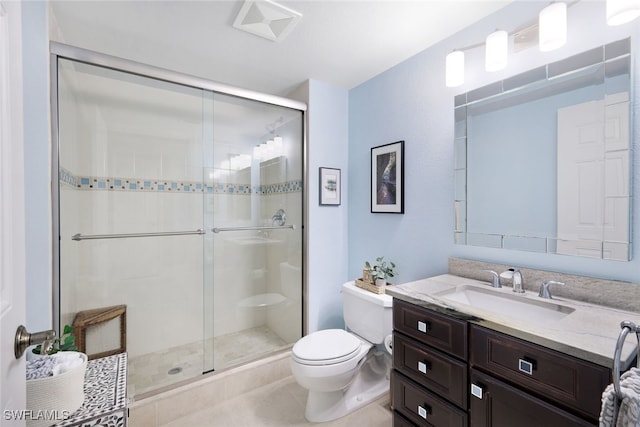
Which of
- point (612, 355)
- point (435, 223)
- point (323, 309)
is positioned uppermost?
point (435, 223)

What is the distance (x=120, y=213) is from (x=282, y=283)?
4.46 feet

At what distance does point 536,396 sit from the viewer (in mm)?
919

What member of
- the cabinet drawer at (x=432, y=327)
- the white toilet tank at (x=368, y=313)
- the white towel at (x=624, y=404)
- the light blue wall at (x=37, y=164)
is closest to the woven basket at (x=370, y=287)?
the white toilet tank at (x=368, y=313)

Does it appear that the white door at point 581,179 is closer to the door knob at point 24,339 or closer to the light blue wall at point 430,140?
the light blue wall at point 430,140

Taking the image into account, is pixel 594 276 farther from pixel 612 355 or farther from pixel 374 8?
pixel 374 8

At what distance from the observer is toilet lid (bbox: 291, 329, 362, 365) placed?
5.28 ft

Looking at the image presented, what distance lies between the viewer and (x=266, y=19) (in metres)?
1.54

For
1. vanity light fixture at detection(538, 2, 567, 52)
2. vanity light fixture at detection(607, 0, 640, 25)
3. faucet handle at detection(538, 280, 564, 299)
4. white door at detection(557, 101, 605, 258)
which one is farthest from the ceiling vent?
faucet handle at detection(538, 280, 564, 299)

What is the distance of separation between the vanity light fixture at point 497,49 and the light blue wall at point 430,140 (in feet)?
0.39

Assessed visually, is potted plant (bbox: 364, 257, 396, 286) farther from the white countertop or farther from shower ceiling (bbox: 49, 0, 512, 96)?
shower ceiling (bbox: 49, 0, 512, 96)

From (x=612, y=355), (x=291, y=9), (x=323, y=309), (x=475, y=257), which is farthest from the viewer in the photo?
(x=323, y=309)

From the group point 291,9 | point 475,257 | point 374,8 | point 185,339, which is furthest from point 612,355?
point 185,339

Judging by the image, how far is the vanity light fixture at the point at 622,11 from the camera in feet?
3.28

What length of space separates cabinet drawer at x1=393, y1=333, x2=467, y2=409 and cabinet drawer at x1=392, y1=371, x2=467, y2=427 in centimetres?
3
